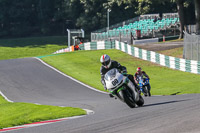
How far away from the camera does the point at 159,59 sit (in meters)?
36.5

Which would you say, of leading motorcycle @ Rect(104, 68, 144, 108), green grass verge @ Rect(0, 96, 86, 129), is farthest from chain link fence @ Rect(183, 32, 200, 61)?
leading motorcycle @ Rect(104, 68, 144, 108)

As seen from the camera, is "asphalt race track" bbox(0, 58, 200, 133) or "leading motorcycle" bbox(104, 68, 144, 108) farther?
"leading motorcycle" bbox(104, 68, 144, 108)

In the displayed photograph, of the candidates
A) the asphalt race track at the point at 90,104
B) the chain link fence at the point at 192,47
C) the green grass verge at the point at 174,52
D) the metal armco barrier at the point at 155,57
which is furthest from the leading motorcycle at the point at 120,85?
the green grass verge at the point at 174,52

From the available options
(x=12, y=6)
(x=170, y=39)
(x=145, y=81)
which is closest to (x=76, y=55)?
(x=170, y=39)

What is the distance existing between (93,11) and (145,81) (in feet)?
192

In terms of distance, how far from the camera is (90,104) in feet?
59.0

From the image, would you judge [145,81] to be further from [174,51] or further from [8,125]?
[174,51]

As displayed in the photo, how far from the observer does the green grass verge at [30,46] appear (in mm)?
67062

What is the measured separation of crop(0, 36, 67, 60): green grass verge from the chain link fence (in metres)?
34.9

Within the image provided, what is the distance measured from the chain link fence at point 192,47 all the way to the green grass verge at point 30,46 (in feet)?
114

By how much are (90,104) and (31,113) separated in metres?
2.99

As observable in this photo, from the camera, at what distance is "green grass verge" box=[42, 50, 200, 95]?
80.5 feet

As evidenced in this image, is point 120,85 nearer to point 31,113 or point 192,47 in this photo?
point 31,113

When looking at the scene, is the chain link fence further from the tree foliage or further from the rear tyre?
the tree foliage
